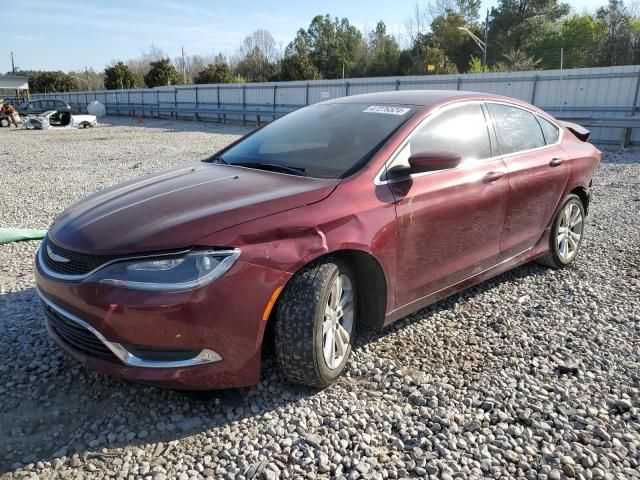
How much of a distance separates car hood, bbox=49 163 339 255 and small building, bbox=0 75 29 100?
64.9m

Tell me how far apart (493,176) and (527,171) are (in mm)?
521

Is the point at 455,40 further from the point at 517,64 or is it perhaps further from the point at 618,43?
the point at 618,43

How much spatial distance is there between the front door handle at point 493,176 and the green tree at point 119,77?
56872 mm

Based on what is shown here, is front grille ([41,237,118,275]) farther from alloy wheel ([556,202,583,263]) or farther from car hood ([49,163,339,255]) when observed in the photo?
alloy wheel ([556,202,583,263])

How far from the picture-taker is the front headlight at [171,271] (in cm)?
244

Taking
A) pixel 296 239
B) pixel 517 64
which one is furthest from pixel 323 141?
pixel 517 64

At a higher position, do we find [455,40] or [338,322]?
[455,40]

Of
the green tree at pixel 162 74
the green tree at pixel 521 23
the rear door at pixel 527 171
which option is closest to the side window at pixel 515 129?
the rear door at pixel 527 171

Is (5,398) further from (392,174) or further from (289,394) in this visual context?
(392,174)

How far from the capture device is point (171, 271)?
2.46m

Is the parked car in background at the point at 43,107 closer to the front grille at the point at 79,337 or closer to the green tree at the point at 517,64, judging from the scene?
the front grille at the point at 79,337

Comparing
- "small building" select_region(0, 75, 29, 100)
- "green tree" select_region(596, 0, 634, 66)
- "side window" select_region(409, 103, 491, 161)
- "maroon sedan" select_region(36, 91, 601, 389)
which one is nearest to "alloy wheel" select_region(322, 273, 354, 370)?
"maroon sedan" select_region(36, 91, 601, 389)

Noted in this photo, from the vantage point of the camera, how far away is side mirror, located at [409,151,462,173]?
3.14 m

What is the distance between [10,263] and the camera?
5246 mm
